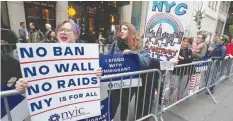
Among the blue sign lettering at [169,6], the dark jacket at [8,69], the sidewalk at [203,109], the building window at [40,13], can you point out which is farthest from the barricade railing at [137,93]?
the building window at [40,13]

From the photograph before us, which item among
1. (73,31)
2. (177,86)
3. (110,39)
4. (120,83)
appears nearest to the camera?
(73,31)

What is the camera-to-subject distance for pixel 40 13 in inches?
488

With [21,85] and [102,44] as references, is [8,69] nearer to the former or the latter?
[21,85]

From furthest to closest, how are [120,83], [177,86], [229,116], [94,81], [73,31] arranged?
[177,86] → [229,116] → [120,83] → [73,31] → [94,81]

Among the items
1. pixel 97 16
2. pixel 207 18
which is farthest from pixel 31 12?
pixel 207 18

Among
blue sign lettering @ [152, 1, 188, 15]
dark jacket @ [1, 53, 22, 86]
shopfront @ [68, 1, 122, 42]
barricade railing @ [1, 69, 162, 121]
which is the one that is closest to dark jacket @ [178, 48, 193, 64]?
barricade railing @ [1, 69, 162, 121]

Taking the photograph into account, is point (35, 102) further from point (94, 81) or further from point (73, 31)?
point (73, 31)

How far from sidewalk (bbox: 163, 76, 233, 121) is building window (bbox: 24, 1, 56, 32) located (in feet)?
36.3

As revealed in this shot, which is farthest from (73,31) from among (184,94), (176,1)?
(184,94)

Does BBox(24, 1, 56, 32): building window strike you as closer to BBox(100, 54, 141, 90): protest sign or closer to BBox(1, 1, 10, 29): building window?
BBox(1, 1, 10, 29): building window

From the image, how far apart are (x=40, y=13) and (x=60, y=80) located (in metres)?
12.1

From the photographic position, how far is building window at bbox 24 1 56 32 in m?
11.7

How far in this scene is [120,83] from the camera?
2.69 m

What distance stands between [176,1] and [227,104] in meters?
3.62
